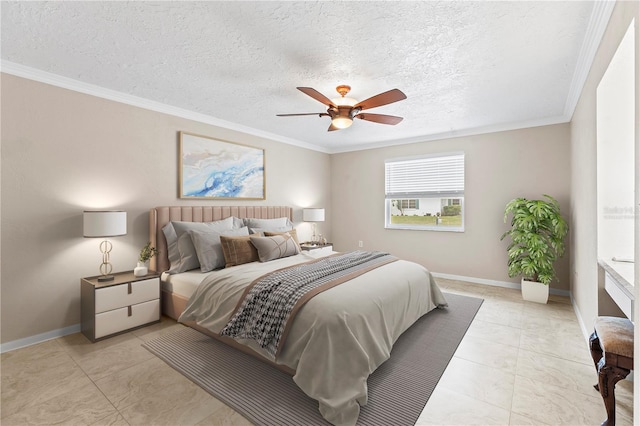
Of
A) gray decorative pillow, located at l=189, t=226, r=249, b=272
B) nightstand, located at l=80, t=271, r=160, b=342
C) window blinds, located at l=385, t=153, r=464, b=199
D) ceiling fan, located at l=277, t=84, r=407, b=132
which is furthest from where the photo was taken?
window blinds, located at l=385, t=153, r=464, b=199

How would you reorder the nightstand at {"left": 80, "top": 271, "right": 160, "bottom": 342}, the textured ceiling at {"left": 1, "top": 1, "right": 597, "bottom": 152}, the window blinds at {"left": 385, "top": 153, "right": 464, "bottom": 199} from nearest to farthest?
the textured ceiling at {"left": 1, "top": 1, "right": 597, "bottom": 152}
the nightstand at {"left": 80, "top": 271, "right": 160, "bottom": 342}
the window blinds at {"left": 385, "top": 153, "right": 464, "bottom": 199}

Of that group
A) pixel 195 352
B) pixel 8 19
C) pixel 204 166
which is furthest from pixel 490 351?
pixel 8 19

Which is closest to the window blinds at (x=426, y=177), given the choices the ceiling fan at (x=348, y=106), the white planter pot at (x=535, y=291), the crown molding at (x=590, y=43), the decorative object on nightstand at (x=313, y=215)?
the decorative object on nightstand at (x=313, y=215)

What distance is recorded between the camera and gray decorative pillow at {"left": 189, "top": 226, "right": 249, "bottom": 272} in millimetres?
3285

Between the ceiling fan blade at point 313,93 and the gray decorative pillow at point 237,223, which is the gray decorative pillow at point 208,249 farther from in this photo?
the ceiling fan blade at point 313,93

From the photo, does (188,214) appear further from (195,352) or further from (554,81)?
(554,81)

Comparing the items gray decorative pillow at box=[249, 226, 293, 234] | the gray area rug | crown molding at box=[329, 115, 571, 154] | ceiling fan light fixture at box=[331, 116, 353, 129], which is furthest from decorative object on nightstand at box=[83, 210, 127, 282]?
crown molding at box=[329, 115, 571, 154]

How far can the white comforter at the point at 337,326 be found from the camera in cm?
183

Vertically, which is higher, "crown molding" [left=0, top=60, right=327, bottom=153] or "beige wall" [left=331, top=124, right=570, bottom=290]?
"crown molding" [left=0, top=60, right=327, bottom=153]

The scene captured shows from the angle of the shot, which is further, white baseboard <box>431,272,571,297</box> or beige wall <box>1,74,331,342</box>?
white baseboard <box>431,272,571,297</box>

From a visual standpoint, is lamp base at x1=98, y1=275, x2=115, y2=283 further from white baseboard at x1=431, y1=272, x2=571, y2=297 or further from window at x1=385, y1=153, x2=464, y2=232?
white baseboard at x1=431, y1=272, x2=571, y2=297

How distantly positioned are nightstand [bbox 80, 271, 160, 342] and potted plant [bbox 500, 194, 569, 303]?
459 cm

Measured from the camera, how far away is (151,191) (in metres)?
3.62

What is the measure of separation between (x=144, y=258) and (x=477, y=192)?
4.91 metres
